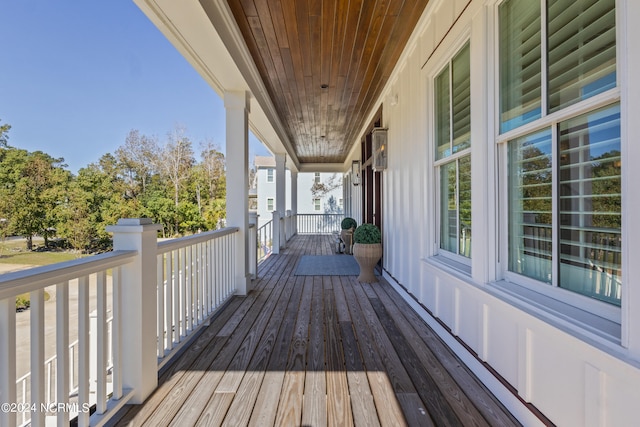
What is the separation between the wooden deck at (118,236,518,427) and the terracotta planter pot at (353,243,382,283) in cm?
120

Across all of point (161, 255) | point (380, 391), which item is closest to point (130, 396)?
point (161, 255)

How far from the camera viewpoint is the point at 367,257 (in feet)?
14.0

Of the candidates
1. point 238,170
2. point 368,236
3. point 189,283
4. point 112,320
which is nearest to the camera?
point 112,320

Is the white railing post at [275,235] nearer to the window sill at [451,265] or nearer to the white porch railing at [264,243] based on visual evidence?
the white porch railing at [264,243]

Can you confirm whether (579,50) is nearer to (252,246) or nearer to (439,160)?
(439,160)

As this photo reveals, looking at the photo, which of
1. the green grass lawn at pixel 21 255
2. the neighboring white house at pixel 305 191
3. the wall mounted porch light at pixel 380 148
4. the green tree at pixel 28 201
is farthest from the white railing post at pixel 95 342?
the neighboring white house at pixel 305 191

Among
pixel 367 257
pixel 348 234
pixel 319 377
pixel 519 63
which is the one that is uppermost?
pixel 519 63

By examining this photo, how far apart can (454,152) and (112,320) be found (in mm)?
2511

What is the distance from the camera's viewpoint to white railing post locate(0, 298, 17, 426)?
100 cm

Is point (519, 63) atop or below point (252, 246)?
atop

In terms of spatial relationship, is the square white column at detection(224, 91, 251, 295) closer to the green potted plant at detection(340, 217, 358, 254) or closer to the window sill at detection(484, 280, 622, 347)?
the window sill at detection(484, 280, 622, 347)

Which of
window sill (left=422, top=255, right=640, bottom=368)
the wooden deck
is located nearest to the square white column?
the wooden deck

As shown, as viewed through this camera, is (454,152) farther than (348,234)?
No

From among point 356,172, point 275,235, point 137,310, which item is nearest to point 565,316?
point 137,310
